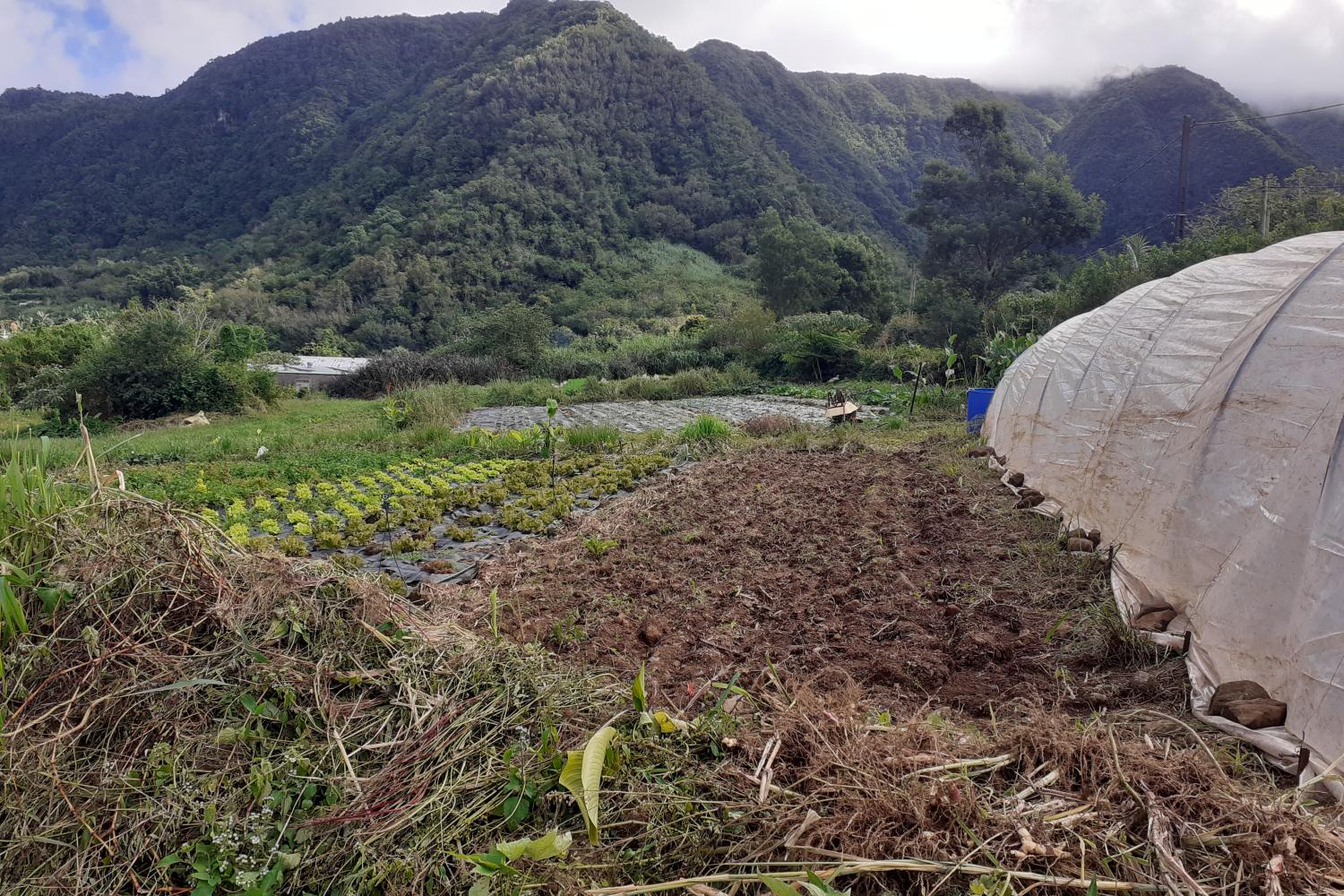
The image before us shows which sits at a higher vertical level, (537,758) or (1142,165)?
(1142,165)

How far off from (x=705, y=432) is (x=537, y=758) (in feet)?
28.4

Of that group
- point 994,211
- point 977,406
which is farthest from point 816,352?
point 994,211

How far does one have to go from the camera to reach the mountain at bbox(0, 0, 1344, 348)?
41688 mm

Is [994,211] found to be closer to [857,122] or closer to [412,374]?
[412,374]

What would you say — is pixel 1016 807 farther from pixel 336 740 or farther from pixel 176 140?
pixel 176 140

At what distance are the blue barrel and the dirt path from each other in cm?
275

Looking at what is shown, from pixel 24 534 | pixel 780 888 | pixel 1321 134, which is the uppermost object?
pixel 1321 134

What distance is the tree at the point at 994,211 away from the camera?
30984 mm

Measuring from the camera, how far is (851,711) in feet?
7.36

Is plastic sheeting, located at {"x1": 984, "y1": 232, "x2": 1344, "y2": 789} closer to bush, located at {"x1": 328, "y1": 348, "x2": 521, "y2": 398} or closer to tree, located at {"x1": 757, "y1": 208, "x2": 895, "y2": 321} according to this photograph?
bush, located at {"x1": 328, "y1": 348, "x2": 521, "y2": 398}

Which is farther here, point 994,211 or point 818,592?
point 994,211

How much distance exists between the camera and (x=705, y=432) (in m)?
10.5

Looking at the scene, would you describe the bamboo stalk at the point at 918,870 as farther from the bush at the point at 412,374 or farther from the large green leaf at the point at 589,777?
the bush at the point at 412,374

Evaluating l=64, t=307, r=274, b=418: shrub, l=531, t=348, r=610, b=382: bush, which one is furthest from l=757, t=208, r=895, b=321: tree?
l=64, t=307, r=274, b=418: shrub
